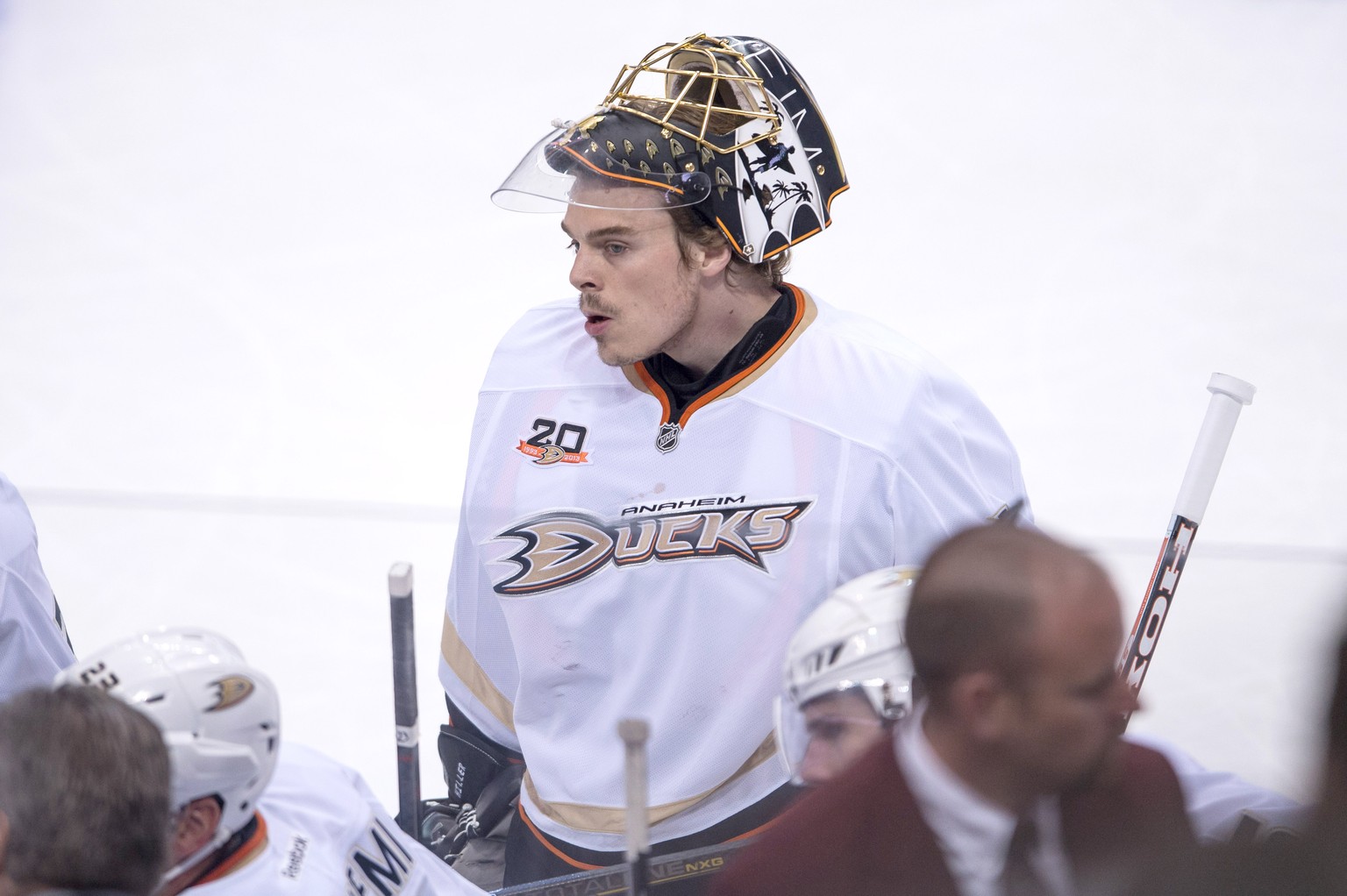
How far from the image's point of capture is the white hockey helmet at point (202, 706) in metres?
1.14

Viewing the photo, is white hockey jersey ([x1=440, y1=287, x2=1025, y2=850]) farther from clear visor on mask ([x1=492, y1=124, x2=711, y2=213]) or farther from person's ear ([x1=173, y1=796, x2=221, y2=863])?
person's ear ([x1=173, y1=796, x2=221, y2=863])

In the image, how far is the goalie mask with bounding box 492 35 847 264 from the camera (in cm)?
167

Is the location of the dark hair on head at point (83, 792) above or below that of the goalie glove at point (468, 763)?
above

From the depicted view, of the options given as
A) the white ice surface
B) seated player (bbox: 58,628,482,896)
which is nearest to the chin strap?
seated player (bbox: 58,628,482,896)

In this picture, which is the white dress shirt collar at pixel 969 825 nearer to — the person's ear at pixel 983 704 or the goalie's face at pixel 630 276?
the person's ear at pixel 983 704

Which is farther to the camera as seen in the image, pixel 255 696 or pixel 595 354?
pixel 595 354

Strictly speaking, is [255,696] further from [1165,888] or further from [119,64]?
[119,64]

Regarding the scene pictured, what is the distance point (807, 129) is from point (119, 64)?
4.29m

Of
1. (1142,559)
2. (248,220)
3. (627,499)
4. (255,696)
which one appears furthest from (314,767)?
(248,220)

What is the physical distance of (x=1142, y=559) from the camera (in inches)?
52.1

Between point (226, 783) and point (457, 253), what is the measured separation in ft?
11.2

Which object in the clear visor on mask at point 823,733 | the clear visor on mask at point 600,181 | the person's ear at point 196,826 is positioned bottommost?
the person's ear at point 196,826

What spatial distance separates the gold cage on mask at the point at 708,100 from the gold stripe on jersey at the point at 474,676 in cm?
75

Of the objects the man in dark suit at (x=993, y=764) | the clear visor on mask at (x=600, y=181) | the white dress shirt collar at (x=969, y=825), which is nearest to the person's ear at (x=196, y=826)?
the man in dark suit at (x=993, y=764)
